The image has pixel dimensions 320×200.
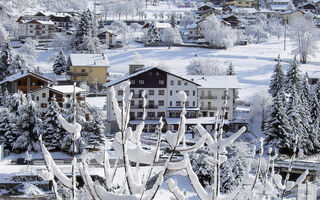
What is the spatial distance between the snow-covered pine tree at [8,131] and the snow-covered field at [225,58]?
2705cm

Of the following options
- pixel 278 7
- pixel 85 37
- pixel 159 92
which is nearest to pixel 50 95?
pixel 159 92

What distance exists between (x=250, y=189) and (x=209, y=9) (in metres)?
98.7

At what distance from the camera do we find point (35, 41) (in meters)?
→ 72.6

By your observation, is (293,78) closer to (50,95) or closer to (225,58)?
(50,95)

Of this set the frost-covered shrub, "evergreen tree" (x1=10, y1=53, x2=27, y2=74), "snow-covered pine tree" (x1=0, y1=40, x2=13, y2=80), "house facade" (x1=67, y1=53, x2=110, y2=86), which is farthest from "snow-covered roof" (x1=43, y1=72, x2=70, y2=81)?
the frost-covered shrub

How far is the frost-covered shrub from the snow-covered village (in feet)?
0.43

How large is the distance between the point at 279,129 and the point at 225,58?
31149mm

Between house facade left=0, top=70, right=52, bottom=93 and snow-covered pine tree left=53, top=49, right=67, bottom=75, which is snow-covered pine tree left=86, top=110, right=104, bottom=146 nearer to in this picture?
house facade left=0, top=70, right=52, bottom=93

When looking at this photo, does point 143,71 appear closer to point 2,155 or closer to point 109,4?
point 2,155

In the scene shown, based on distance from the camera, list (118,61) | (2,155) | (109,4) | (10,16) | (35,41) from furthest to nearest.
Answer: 1. (109,4)
2. (10,16)
3. (35,41)
4. (118,61)
5. (2,155)

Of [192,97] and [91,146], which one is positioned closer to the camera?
[91,146]

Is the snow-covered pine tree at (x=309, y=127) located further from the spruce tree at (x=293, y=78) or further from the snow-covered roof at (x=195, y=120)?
the snow-covered roof at (x=195, y=120)

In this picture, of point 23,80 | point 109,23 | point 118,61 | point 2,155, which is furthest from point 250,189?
point 109,23

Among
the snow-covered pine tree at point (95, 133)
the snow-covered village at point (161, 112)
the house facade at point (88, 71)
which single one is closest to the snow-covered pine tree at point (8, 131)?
the snow-covered village at point (161, 112)
